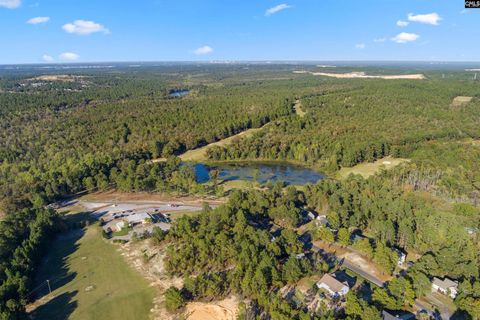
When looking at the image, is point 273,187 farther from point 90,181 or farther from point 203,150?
point 203,150

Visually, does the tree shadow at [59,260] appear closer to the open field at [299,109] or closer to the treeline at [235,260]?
the treeline at [235,260]

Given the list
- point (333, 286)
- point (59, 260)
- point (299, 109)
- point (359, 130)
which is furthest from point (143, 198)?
point (299, 109)

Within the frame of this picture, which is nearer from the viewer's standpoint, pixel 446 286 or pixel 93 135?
pixel 446 286

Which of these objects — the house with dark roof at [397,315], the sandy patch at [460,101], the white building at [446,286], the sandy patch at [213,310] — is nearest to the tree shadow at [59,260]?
the sandy patch at [213,310]

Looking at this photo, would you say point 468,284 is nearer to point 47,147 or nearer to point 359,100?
point 47,147

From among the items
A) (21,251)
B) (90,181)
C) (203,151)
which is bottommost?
(21,251)
